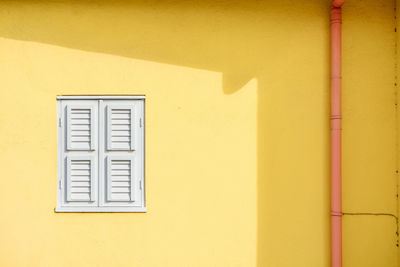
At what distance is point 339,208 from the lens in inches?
163

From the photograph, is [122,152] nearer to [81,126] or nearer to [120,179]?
[120,179]

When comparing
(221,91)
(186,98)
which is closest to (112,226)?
(186,98)

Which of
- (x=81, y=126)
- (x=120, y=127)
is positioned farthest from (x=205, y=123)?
(x=81, y=126)

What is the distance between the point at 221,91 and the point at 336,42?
1294mm

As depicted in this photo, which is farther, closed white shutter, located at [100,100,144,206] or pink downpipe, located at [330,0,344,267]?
closed white shutter, located at [100,100,144,206]

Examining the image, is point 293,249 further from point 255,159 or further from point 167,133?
point 167,133

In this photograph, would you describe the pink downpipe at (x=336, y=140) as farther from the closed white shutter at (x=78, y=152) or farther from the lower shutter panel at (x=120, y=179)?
the closed white shutter at (x=78, y=152)

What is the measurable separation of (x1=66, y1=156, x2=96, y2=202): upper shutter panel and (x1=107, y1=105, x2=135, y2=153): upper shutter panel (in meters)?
0.30

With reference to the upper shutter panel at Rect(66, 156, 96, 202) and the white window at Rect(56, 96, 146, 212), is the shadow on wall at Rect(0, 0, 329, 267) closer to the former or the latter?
the white window at Rect(56, 96, 146, 212)

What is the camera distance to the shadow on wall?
4250mm

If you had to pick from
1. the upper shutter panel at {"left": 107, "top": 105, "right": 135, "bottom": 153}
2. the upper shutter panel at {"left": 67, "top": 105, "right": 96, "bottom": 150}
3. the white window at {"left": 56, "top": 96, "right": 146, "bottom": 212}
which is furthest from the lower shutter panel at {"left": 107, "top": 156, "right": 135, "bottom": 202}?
the upper shutter panel at {"left": 67, "top": 105, "right": 96, "bottom": 150}

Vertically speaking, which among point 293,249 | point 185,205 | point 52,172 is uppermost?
point 52,172

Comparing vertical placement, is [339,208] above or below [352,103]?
below

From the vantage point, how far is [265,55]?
169 inches
